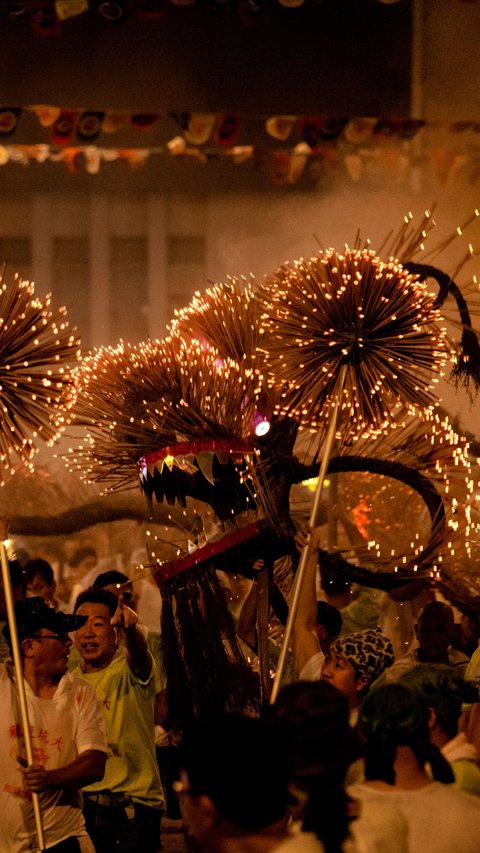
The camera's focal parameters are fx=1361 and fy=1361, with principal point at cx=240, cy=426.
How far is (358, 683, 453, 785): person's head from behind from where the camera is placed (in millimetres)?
3445

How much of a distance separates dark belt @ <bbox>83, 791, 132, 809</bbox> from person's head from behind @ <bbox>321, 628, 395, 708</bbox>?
4.25 ft

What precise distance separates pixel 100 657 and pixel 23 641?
0.85 meters

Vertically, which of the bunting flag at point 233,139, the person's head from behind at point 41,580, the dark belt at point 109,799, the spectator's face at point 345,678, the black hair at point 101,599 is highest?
the bunting flag at point 233,139

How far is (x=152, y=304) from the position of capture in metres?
12.5

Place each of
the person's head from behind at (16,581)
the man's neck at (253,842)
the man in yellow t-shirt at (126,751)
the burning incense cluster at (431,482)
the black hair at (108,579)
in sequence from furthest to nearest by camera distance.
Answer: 1. the black hair at (108,579)
2. the person's head from behind at (16,581)
3. the man in yellow t-shirt at (126,751)
4. the burning incense cluster at (431,482)
5. the man's neck at (253,842)

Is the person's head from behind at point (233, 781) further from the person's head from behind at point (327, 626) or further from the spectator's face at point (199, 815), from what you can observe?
the person's head from behind at point (327, 626)

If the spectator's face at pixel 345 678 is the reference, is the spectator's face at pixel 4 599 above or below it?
above

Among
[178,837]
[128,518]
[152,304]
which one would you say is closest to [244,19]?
[152,304]

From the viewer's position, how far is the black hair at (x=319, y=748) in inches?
122

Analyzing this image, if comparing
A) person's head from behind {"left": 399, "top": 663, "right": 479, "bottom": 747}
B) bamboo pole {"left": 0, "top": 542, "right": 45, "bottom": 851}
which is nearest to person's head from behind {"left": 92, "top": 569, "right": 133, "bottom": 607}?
bamboo pole {"left": 0, "top": 542, "right": 45, "bottom": 851}

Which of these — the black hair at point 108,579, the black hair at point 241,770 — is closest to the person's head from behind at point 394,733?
the black hair at point 241,770

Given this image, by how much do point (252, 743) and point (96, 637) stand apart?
118 inches

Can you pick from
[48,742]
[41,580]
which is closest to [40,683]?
[48,742]

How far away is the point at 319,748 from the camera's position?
129 inches
